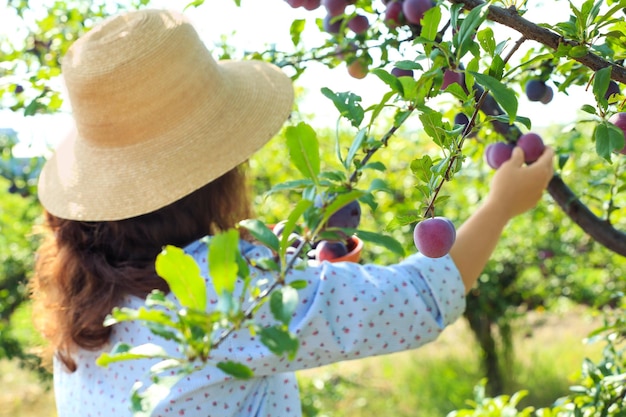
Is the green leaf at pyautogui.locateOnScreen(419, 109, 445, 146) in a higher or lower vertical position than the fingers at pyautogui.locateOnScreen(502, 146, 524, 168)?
higher

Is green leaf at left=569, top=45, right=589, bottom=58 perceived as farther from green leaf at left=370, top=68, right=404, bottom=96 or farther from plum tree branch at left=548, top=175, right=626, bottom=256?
plum tree branch at left=548, top=175, right=626, bottom=256

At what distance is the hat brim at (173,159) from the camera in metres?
1.16

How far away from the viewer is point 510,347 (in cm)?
388

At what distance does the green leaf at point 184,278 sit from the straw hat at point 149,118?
2.11ft

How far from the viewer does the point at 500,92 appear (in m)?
0.62

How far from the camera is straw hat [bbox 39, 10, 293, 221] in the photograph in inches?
46.1

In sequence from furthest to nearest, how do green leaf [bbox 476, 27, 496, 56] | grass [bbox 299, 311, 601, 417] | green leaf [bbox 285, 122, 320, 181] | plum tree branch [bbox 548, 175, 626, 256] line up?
grass [bbox 299, 311, 601, 417], plum tree branch [bbox 548, 175, 626, 256], green leaf [bbox 476, 27, 496, 56], green leaf [bbox 285, 122, 320, 181]

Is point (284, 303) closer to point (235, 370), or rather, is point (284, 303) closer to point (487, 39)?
point (235, 370)

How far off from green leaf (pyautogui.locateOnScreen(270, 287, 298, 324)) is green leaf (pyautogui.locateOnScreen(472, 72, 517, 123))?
24cm

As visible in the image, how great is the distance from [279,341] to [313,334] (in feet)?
2.03

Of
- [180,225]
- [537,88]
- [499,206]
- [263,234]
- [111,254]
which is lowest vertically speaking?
[111,254]

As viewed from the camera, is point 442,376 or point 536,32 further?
point 442,376

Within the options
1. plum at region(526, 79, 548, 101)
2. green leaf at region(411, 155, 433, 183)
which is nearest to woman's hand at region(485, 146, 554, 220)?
plum at region(526, 79, 548, 101)

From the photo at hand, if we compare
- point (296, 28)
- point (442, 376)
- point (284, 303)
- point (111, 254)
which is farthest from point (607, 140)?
point (442, 376)
